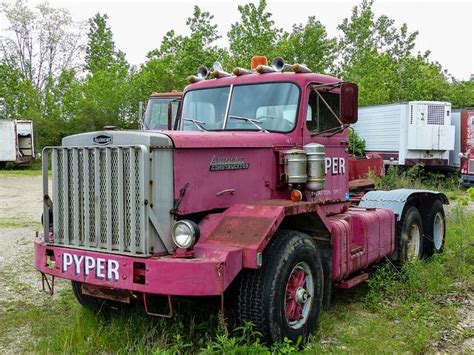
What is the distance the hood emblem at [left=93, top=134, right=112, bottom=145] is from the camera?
401 centimetres

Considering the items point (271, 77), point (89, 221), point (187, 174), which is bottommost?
point (89, 221)

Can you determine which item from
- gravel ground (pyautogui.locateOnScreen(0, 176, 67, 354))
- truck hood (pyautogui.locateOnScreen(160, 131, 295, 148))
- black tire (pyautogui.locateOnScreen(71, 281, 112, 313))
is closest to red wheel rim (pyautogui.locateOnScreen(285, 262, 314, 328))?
truck hood (pyautogui.locateOnScreen(160, 131, 295, 148))

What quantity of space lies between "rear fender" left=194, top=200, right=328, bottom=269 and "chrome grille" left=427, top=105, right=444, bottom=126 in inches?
588

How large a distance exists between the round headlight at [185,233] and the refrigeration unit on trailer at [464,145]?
1559 centimetres

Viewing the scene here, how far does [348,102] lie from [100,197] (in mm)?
2625

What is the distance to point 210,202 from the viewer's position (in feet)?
Result: 14.2

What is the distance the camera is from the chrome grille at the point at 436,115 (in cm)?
1788

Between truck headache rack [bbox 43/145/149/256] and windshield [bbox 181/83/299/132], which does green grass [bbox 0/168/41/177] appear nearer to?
windshield [bbox 181/83/299/132]

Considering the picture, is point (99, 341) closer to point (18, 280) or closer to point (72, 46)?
point (18, 280)

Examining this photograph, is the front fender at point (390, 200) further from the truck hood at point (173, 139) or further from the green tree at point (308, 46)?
the green tree at point (308, 46)

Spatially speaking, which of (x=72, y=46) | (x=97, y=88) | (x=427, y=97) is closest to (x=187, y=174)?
(x=427, y=97)

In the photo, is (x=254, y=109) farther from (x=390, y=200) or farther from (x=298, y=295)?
(x=390, y=200)

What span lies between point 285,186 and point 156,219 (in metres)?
1.67

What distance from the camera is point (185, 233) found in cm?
379
